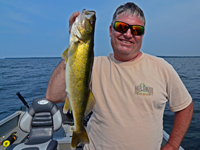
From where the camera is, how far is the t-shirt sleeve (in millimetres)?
2281

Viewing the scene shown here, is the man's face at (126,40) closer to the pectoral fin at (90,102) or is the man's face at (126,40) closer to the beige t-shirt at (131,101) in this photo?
the beige t-shirt at (131,101)

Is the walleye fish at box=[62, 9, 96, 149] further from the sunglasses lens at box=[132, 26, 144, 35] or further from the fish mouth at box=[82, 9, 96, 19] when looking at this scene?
the sunglasses lens at box=[132, 26, 144, 35]

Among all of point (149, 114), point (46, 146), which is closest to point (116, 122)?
point (149, 114)

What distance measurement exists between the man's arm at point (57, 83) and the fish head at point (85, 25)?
1.41 ft

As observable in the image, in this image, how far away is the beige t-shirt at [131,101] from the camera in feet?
A: 7.06

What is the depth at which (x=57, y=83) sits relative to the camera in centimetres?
213

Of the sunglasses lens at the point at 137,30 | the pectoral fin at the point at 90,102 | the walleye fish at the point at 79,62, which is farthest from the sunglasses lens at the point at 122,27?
the pectoral fin at the point at 90,102

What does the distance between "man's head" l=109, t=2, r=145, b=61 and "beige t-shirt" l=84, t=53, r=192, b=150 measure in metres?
0.16

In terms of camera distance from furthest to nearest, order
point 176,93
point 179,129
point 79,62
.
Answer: point 179,129, point 176,93, point 79,62

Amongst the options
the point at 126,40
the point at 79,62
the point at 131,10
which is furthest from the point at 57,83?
the point at 131,10

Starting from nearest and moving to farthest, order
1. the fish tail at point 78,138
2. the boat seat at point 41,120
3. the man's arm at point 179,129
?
the fish tail at point 78,138 → the man's arm at point 179,129 → the boat seat at point 41,120

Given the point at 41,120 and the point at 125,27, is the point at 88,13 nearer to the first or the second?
the point at 125,27

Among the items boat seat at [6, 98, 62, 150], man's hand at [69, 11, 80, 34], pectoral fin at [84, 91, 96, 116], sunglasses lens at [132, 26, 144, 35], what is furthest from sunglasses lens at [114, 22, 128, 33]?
boat seat at [6, 98, 62, 150]

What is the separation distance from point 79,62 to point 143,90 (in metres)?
0.96
